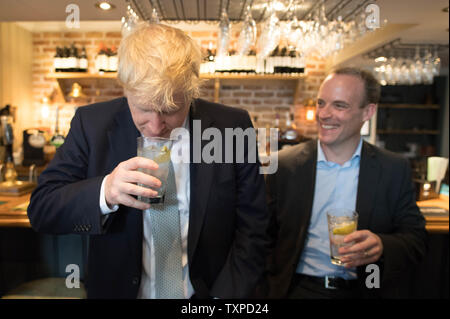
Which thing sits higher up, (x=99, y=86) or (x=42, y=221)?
(x=99, y=86)

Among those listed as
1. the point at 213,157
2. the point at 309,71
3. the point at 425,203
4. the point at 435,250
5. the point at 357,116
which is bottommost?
the point at 435,250

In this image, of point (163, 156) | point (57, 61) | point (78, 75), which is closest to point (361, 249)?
point (163, 156)

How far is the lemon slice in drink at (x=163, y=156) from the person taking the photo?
0.75m

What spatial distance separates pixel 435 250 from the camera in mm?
1814

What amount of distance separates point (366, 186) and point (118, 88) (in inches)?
138

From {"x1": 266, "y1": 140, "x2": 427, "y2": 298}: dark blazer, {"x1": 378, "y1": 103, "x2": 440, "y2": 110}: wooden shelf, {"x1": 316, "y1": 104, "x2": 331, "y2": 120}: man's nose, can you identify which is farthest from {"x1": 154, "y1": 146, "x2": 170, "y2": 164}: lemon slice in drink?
{"x1": 378, "y1": 103, "x2": 440, "y2": 110}: wooden shelf

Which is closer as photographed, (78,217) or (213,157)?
(78,217)

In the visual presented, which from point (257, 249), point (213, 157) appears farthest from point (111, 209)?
point (257, 249)

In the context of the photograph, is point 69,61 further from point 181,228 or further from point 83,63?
point 181,228

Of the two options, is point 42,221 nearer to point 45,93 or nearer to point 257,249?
point 257,249
